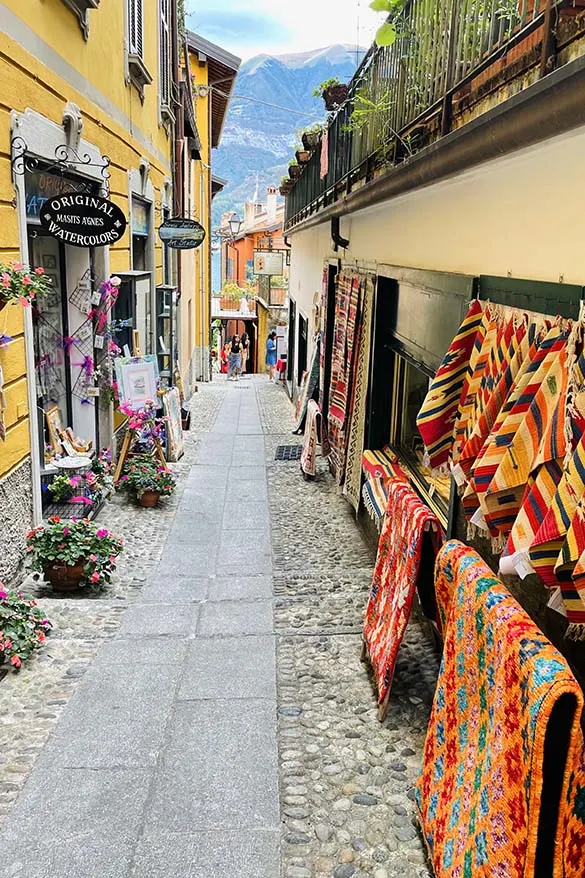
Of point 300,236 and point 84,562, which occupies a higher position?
point 300,236

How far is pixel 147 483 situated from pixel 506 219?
5.55 m

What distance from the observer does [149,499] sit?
829cm

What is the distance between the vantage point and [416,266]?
5562 mm

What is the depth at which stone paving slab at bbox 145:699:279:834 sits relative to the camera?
3.28 m

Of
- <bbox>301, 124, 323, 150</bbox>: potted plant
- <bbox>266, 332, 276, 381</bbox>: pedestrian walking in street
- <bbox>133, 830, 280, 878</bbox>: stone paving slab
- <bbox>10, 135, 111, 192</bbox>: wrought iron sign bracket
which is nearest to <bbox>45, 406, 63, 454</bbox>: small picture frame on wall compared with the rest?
<bbox>10, 135, 111, 192</bbox>: wrought iron sign bracket

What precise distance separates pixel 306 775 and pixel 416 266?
3577 mm

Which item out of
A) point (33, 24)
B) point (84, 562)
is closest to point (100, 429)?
point (84, 562)

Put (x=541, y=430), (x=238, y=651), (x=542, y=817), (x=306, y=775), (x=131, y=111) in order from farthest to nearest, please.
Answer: (x=131, y=111), (x=238, y=651), (x=306, y=775), (x=541, y=430), (x=542, y=817)

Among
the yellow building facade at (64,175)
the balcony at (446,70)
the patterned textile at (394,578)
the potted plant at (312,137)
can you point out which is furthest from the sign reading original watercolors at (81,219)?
the potted plant at (312,137)

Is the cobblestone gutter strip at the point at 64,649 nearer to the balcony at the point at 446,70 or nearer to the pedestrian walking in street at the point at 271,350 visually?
the balcony at the point at 446,70

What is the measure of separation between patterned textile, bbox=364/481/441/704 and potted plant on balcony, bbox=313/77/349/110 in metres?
7.11

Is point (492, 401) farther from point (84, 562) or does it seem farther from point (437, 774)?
point (84, 562)

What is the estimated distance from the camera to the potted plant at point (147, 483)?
27.2 ft

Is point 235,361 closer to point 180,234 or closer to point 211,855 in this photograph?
point 180,234
